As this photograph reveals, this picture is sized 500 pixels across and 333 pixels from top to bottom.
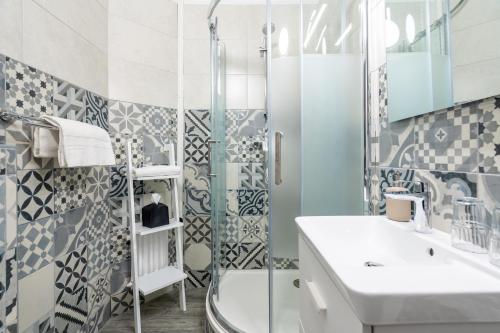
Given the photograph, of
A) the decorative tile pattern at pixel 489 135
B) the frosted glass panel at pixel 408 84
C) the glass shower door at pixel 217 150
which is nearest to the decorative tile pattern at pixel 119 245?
the glass shower door at pixel 217 150

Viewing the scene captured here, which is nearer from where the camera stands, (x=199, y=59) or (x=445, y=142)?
(x=445, y=142)

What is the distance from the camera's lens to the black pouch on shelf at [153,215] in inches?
62.1

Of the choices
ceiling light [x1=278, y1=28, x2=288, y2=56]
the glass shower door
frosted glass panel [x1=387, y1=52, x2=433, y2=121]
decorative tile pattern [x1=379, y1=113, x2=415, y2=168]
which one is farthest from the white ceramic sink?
the glass shower door

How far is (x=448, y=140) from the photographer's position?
726mm

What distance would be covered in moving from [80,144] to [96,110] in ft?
1.48

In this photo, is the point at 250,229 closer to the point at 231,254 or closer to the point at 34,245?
the point at 231,254

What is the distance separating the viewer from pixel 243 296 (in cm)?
159

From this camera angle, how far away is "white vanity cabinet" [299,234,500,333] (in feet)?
1.15

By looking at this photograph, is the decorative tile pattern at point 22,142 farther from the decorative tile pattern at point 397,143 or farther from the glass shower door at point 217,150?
the decorative tile pattern at point 397,143

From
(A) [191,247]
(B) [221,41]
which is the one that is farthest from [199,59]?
(A) [191,247]

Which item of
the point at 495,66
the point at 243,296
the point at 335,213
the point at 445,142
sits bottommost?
the point at 243,296

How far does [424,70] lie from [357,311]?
888mm

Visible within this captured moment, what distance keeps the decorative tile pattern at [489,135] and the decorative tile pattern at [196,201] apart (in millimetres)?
1642

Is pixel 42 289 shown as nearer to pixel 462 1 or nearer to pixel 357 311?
pixel 357 311
